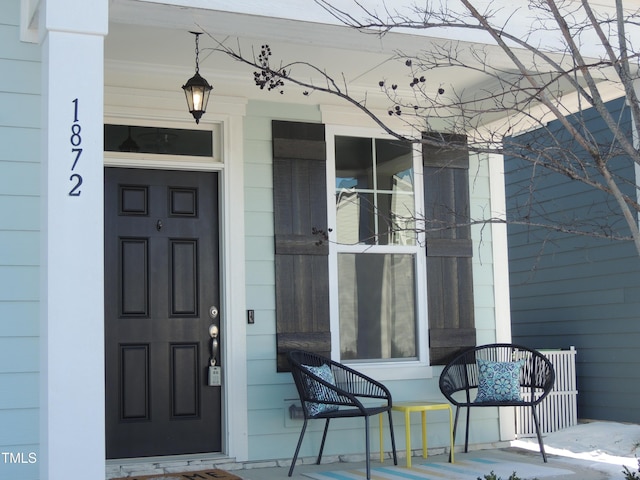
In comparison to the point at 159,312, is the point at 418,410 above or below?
below

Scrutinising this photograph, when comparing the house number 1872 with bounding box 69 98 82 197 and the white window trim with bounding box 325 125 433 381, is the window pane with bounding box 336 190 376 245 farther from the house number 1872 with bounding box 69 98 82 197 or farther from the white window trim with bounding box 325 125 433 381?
the house number 1872 with bounding box 69 98 82 197

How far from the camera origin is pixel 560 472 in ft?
17.4

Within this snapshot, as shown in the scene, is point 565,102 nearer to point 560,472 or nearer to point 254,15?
point 560,472

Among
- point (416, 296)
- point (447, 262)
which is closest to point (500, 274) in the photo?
point (447, 262)

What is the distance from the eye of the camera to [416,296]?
623 centimetres

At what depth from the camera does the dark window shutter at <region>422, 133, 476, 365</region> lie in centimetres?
622

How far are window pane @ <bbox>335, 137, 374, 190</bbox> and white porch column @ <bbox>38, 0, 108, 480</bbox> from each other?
2.87m

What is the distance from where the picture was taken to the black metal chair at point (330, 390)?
16.9ft

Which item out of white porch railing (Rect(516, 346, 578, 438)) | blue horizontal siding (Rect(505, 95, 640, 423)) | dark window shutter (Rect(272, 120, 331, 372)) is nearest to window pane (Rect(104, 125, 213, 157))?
dark window shutter (Rect(272, 120, 331, 372))

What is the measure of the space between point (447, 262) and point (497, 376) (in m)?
0.91

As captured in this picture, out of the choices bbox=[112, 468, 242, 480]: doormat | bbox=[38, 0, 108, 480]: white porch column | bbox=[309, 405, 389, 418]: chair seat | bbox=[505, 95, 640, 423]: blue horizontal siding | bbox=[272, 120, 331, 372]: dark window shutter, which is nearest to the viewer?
bbox=[38, 0, 108, 480]: white porch column

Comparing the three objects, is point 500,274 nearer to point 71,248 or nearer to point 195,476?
point 195,476
